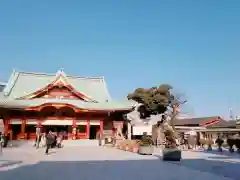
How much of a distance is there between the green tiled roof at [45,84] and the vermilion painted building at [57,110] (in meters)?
0.14

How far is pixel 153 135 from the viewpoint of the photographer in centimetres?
3466

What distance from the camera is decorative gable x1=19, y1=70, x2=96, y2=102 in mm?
37812

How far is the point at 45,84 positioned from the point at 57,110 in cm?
776

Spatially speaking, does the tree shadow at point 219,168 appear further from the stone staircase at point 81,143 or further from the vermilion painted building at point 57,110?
the vermilion painted building at point 57,110

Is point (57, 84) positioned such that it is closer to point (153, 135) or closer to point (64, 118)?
point (64, 118)

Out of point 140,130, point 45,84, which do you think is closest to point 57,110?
point 45,84

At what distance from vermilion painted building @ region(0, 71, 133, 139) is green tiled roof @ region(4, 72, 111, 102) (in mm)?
138

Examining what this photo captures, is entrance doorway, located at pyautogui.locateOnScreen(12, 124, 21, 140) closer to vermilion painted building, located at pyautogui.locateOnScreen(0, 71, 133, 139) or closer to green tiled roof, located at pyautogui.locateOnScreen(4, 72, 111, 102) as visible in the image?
vermilion painted building, located at pyautogui.locateOnScreen(0, 71, 133, 139)

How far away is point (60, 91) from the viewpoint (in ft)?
128

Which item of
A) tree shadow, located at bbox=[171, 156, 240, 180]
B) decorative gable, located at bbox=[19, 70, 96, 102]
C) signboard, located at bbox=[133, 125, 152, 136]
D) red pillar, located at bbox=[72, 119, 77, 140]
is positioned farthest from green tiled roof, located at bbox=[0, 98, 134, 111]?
tree shadow, located at bbox=[171, 156, 240, 180]

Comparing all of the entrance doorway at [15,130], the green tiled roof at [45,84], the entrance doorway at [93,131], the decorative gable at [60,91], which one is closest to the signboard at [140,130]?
the entrance doorway at [93,131]

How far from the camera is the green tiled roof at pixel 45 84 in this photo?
1619 inches

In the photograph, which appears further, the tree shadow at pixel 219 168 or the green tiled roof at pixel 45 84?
the green tiled roof at pixel 45 84

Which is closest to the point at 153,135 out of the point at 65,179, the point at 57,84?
the point at 57,84
